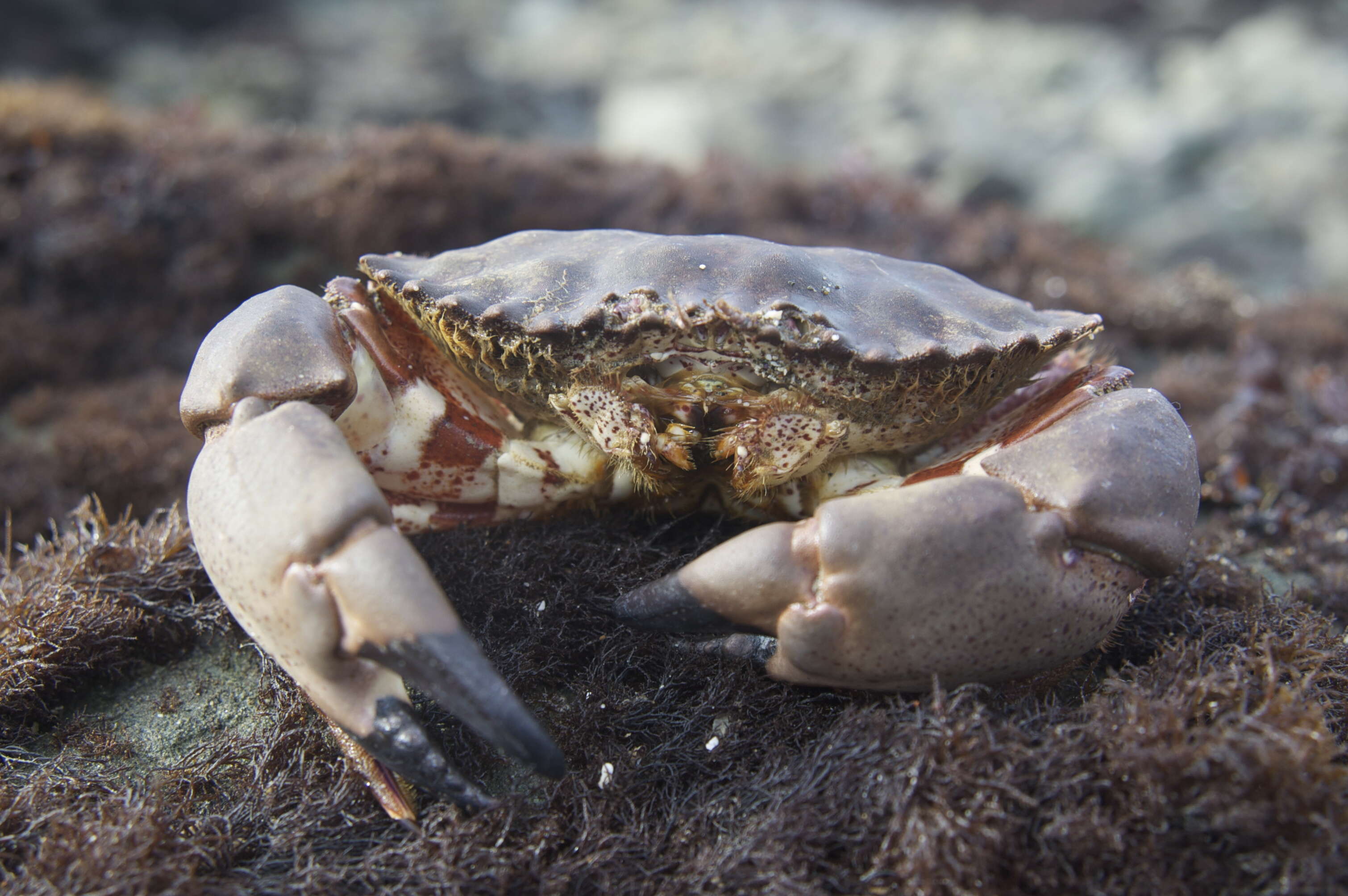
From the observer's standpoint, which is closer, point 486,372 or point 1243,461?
point 486,372

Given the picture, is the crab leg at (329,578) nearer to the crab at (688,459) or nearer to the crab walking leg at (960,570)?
the crab at (688,459)

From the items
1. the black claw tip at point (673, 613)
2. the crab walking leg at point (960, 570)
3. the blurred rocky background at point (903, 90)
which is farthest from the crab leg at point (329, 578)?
the blurred rocky background at point (903, 90)

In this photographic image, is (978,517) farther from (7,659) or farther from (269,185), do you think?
(269,185)

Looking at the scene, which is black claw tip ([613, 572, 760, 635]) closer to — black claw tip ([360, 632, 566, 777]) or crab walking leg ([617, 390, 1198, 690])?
crab walking leg ([617, 390, 1198, 690])

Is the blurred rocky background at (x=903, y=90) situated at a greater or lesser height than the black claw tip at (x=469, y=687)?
greater

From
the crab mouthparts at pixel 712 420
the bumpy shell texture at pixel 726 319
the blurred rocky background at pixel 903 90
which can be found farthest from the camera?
the blurred rocky background at pixel 903 90

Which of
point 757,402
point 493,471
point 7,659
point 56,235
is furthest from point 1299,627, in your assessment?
point 56,235

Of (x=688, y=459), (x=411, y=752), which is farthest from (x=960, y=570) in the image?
(x=411, y=752)

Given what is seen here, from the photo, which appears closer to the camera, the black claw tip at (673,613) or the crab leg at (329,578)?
the crab leg at (329,578)
